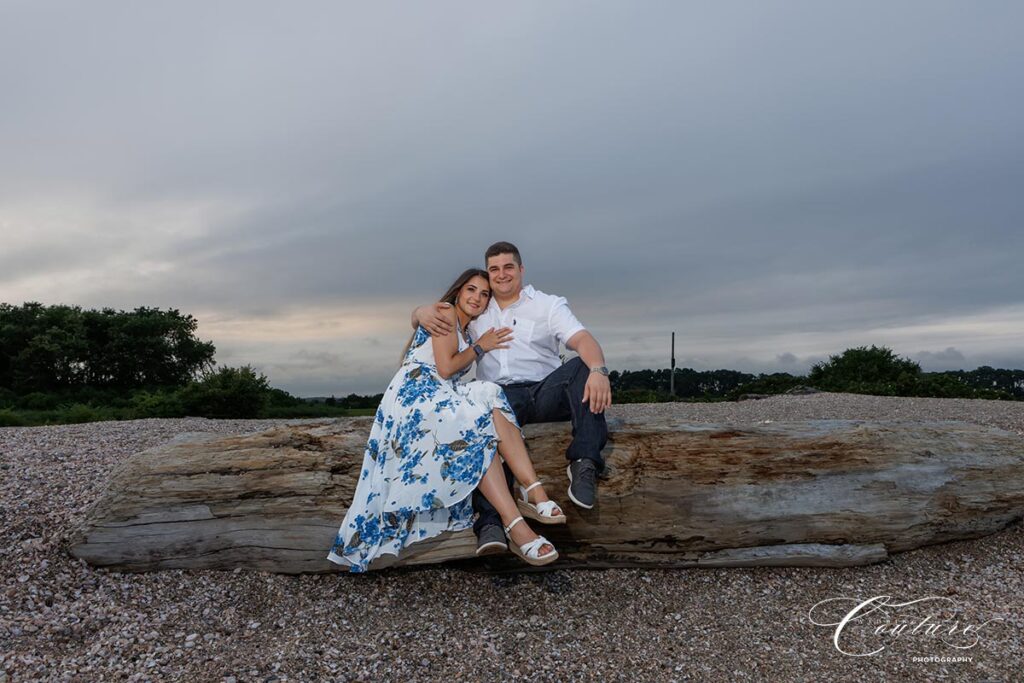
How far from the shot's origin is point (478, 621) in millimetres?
5711

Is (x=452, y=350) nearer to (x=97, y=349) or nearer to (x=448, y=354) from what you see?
(x=448, y=354)

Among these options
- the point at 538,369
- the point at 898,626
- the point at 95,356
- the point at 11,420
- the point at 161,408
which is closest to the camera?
the point at 898,626

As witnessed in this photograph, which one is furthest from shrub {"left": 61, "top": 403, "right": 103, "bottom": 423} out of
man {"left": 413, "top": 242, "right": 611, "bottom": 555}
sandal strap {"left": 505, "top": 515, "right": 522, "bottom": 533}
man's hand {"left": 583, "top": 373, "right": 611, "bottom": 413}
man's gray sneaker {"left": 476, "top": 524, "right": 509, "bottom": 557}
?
man's hand {"left": 583, "top": 373, "right": 611, "bottom": 413}

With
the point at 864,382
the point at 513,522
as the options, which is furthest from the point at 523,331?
the point at 864,382

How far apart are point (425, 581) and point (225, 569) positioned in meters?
1.67

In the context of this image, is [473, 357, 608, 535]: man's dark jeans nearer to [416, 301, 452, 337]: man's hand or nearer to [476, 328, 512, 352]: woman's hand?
[476, 328, 512, 352]: woman's hand

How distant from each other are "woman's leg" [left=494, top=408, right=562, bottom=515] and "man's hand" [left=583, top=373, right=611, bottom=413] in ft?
1.97

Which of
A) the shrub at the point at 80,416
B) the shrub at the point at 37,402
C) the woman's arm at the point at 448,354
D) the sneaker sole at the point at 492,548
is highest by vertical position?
the woman's arm at the point at 448,354

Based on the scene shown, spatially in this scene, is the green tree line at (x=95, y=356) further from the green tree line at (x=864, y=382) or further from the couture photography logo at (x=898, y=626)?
the couture photography logo at (x=898, y=626)

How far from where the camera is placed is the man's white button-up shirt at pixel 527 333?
593 centimetres

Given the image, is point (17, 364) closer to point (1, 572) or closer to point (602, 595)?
point (1, 572)

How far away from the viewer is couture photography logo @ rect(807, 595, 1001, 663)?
5.55 metres

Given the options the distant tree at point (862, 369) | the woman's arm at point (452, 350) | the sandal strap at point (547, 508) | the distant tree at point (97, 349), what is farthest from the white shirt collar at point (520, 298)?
the distant tree at point (97, 349)

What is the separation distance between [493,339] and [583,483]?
128 cm
